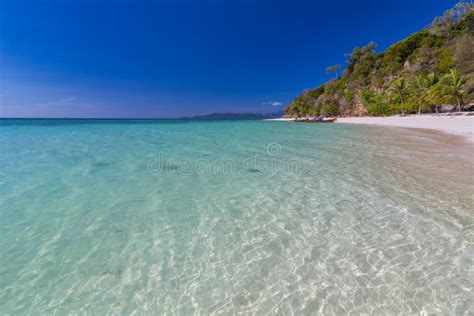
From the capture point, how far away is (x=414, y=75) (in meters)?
46.6

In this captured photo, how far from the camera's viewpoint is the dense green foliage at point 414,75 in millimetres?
33656

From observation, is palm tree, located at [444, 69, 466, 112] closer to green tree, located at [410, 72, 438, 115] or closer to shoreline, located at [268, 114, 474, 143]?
green tree, located at [410, 72, 438, 115]

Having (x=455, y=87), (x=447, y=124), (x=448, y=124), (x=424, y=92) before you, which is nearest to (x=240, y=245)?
(x=448, y=124)

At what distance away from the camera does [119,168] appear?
843 centimetres

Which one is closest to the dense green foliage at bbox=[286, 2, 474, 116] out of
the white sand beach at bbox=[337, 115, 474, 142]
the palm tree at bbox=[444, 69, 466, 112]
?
the palm tree at bbox=[444, 69, 466, 112]

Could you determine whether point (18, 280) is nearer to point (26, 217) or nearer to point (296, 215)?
point (26, 217)

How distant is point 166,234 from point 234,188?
2610mm

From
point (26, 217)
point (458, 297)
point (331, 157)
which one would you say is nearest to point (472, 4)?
point (331, 157)

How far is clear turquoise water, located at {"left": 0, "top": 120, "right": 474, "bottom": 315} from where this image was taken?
7.90 ft

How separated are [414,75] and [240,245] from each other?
60512 millimetres

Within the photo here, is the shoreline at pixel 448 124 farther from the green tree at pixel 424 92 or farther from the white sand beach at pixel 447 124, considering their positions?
the green tree at pixel 424 92

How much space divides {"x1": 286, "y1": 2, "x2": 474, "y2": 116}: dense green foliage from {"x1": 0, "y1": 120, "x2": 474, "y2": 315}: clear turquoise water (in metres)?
38.8

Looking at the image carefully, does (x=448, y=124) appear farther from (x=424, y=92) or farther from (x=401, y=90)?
(x=401, y=90)

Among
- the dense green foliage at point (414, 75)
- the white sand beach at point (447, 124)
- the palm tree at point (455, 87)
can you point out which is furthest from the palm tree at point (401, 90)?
the white sand beach at point (447, 124)
